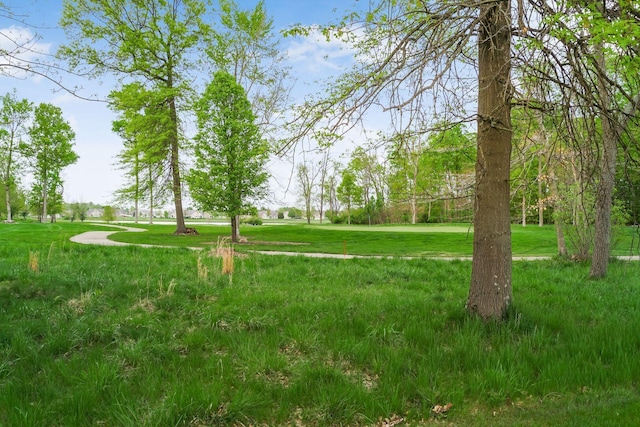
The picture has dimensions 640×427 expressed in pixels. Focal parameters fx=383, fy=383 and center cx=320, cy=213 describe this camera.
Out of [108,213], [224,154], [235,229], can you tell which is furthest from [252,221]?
[224,154]

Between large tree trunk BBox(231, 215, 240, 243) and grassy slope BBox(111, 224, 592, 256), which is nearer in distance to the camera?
grassy slope BBox(111, 224, 592, 256)

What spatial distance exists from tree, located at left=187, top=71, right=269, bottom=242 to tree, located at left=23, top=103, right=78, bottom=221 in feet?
80.4

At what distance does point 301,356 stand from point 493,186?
2832 millimetres

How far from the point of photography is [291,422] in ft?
8.80

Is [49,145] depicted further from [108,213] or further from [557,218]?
[557,218]

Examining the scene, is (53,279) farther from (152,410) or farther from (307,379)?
(307,379)

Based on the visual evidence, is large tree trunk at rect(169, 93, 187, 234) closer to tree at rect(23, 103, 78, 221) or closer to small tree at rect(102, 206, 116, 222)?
tree at rect(23, 103, 78, 221)

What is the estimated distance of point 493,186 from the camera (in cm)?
438

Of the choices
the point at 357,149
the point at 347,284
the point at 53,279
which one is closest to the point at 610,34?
the point at 357,149

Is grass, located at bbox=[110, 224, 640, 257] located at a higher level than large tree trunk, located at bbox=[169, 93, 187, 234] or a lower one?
lower

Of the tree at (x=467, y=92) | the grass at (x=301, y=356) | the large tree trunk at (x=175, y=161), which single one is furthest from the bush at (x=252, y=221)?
the tree at (x=467, y=92)

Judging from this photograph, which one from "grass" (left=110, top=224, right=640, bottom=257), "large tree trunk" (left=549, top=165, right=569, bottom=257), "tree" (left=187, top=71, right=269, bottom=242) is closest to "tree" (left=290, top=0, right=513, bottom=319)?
"large tree trunk" (left=549, top=165, right=569, bottom=257)

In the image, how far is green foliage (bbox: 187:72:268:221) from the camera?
17.8 meters

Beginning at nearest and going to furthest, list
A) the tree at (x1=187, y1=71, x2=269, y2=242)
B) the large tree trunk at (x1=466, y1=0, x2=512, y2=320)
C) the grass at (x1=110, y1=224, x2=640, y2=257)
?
the large tree trunk at (x1=466, y1=0, x2=512, y2=320) < the grass at (x1=110, y1=224, x2=640, y2=257) < the tree at (x1=187, y1=71, x2=269, y2=242)
